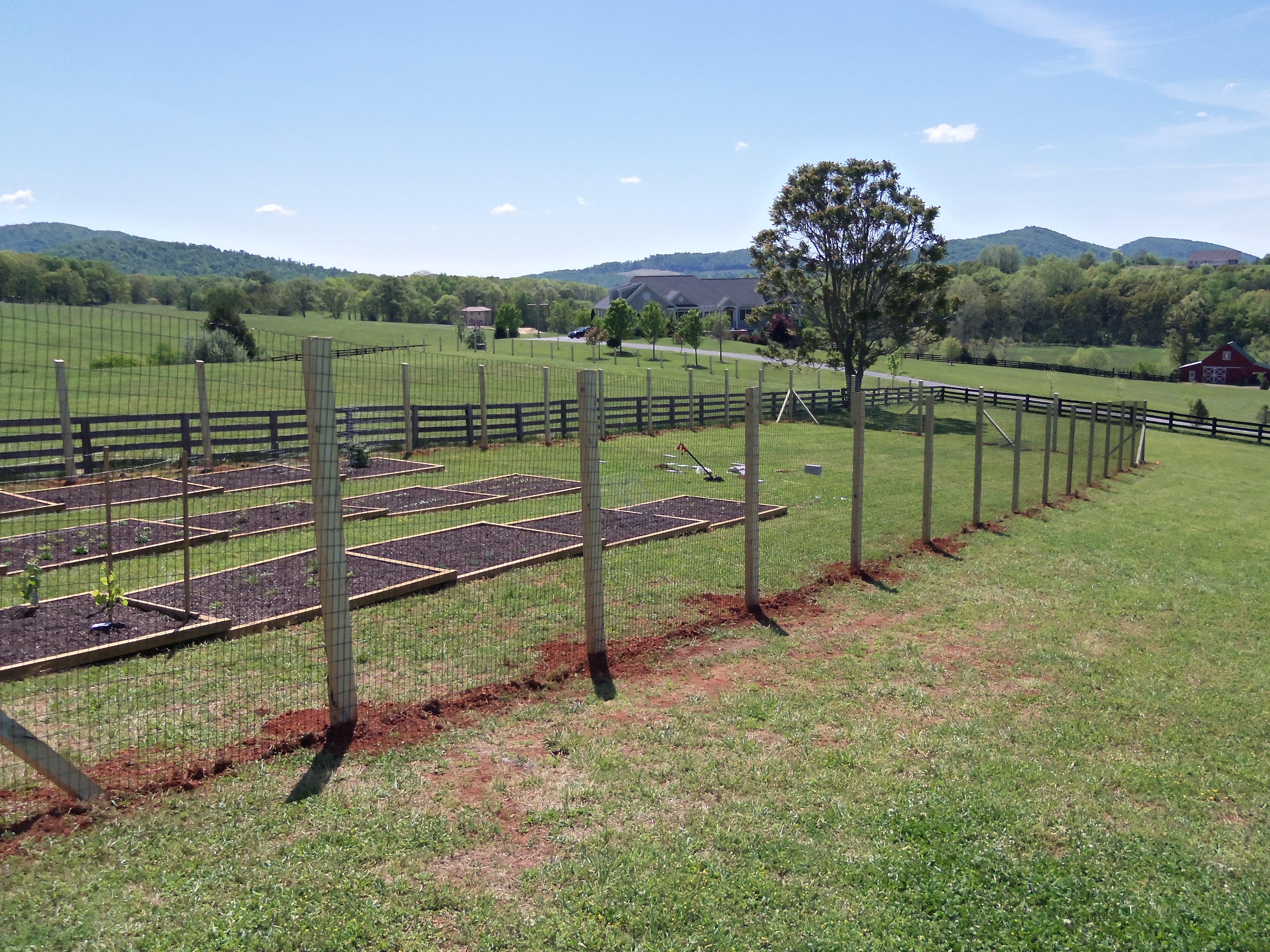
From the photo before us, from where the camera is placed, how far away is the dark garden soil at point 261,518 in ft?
37.2

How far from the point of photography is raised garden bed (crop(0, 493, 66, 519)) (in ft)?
38.6

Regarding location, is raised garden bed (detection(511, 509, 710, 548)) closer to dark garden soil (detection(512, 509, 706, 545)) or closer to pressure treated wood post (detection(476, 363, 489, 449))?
dark garden soil (detection(512, 509, 706, 545))

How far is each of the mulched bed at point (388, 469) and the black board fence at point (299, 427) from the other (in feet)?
2.83

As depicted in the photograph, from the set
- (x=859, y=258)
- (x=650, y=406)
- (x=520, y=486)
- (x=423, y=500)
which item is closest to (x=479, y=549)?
(x=423, y=500)

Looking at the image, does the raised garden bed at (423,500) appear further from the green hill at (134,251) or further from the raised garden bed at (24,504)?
the green hill at (134,251)

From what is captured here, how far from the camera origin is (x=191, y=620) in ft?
23.5

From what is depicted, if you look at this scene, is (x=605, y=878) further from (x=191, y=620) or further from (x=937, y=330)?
(x=937, y=330)

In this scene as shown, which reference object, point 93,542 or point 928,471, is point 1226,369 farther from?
point 93,542

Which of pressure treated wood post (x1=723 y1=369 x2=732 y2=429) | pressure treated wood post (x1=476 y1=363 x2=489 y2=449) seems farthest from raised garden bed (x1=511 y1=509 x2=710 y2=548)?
pressure treated wood post (x1=723 y1=369 x2=732 y2=429)

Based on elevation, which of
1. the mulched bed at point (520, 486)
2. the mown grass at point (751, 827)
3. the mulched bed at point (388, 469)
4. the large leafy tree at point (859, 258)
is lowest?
the mown grass at point (751, 827)

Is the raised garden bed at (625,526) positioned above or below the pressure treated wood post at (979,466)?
below

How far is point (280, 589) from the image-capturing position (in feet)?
27.1

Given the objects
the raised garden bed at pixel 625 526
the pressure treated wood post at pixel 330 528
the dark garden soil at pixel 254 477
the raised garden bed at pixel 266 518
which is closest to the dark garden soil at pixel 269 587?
the raised garden bed at pixel 266 518

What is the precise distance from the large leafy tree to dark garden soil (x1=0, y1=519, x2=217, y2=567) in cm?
3441
